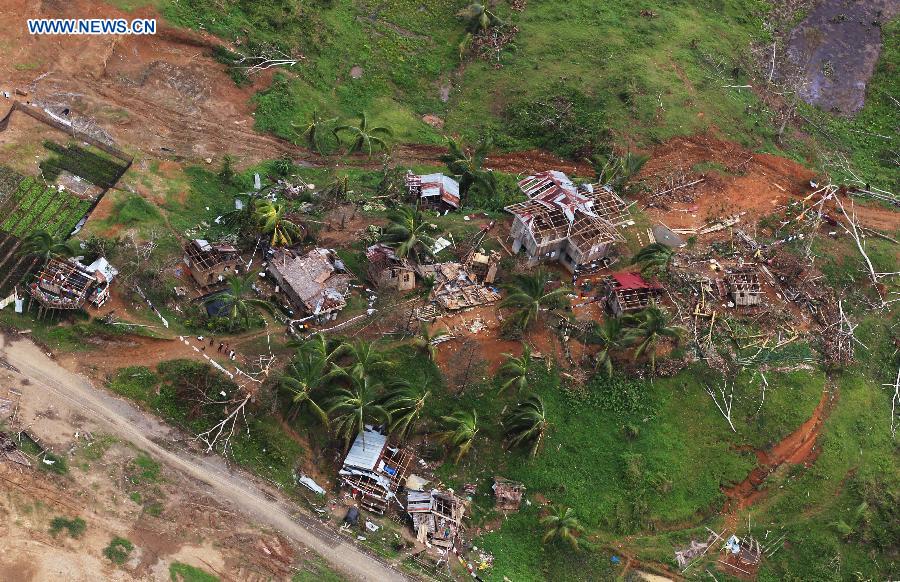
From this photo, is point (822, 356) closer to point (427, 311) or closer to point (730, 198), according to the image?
point (730, 198)

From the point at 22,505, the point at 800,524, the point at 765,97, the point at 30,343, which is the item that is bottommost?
the point at 800,524

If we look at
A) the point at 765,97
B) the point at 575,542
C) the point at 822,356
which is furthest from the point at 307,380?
the point at 765,97

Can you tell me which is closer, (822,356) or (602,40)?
(822,356)

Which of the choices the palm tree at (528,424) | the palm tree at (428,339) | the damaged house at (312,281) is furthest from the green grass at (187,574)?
the palm tree at (528,424)

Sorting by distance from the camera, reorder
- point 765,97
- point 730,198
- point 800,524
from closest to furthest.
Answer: point 800,524
point 730,198
point 765,97

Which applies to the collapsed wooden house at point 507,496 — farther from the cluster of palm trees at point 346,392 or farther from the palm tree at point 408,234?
the palm tree at point 408,234

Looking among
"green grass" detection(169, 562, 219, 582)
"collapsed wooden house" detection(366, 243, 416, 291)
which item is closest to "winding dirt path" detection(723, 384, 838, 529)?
"collapsed wooden house" detection(366, 243, 416, 291)

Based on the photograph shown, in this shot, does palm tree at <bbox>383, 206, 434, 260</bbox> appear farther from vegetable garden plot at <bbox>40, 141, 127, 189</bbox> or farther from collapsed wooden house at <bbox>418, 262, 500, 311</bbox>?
vegetable garden plot at <bbox>40, 141, 127, 189</bbox>
